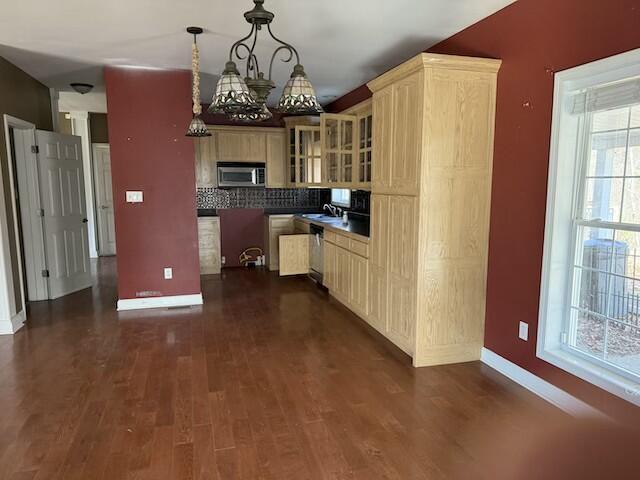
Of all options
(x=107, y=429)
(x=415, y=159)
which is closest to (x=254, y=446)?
(x=107, y=429)

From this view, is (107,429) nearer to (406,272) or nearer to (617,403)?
(406,272)

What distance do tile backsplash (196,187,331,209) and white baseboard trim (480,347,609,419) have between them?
4.46 metres

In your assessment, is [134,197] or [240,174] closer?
[134,197]

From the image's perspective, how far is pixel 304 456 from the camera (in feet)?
7.21

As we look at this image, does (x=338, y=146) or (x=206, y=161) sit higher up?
(x=338, y=146)

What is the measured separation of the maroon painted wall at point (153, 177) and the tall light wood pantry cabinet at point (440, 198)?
241cm

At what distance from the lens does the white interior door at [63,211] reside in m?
5.05

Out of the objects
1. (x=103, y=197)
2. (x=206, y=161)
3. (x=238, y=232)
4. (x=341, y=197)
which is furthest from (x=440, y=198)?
(x=103, y=197)

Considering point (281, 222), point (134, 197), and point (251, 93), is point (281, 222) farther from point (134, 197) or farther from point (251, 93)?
point (251, 93)

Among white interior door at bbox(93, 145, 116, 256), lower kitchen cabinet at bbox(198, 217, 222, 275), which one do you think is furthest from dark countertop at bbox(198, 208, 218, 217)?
white interior door at bbox(93, 145, 116, 256)

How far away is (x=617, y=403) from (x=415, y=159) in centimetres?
193

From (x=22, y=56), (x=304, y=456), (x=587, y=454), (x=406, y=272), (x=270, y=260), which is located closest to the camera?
(x=587, y=454)

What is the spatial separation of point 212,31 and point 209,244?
3.54m

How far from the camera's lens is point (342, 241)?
4746 millimetres
